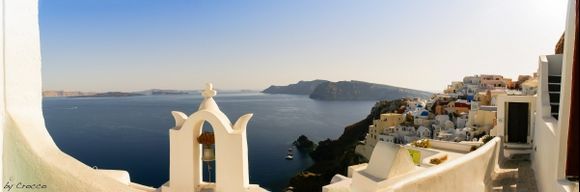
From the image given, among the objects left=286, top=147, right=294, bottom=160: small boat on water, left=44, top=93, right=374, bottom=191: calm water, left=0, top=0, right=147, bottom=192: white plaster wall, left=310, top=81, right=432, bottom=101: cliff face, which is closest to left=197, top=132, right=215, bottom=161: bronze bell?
left=0, top=0, right=147, bottom=192: white plaster wall

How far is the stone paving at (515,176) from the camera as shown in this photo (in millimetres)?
5598

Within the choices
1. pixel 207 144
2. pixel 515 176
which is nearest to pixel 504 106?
pixel 515 176

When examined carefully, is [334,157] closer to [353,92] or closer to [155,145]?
[155,145]

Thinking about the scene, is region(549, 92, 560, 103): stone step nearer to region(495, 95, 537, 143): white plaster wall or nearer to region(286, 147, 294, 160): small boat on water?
region(495, 95, 537, 143): white plaster wall

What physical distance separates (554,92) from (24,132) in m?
6.79

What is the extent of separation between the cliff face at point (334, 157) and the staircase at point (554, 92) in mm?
24186

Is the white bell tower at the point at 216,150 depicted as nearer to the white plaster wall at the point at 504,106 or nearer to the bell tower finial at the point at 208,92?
the bell tower finial at the point at 208,92

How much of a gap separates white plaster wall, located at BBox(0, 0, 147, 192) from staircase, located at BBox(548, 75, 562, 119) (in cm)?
586

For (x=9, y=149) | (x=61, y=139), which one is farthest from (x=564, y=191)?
(x=61, y=139)

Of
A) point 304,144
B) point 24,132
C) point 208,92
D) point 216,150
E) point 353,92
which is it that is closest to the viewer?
point 24,132

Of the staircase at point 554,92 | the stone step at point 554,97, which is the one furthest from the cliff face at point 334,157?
the stone step at point 554,97

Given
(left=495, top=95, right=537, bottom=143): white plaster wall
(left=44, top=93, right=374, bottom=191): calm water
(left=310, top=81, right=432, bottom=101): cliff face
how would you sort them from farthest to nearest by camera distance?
(left=310, top=81, right=432, bottom=101): cliff face, (left=44, top=93, right=374, bottom=191): calm water, (left=495, top=95, right=537, bottom=143): white plaster wall

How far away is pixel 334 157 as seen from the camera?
4372 cm

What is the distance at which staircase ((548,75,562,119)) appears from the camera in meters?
5.60
